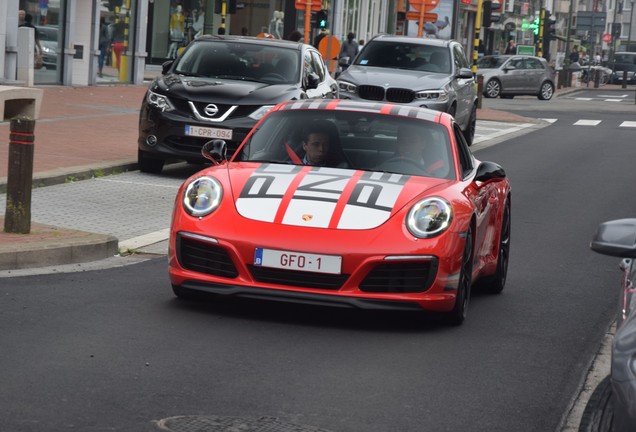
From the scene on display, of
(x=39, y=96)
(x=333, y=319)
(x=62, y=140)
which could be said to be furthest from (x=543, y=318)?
(x=62, y=140)

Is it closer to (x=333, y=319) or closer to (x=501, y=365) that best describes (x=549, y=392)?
(x=501, y=365)

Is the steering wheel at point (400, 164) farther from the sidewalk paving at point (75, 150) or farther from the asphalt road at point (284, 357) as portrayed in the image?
the sidewalk paving at point (75, 150)

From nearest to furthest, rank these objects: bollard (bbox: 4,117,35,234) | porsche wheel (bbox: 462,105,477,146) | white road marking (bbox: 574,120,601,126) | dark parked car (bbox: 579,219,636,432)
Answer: dark parked car (bbox: 579,219,636,432) → bollard (bbox: 4,117,35,234) → porsche wheel (bbox: 462,105,477,146) → white road marking (bbox: 574,120,601,126)

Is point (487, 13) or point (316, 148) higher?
point (487, 13)

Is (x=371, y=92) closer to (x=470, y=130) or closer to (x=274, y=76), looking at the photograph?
(x=470, y=130)

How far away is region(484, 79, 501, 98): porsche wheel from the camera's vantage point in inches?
1900

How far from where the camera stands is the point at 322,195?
798 cm

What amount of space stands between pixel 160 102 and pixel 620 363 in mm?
12701

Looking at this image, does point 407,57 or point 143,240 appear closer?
point 143,240

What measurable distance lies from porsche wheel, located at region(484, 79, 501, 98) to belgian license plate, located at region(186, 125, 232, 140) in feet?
109

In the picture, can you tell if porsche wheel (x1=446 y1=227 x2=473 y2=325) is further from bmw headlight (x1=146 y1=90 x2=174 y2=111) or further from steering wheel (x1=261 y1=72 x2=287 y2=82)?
steering wheel (x1=261 y1=72 x2=287 y2=82)

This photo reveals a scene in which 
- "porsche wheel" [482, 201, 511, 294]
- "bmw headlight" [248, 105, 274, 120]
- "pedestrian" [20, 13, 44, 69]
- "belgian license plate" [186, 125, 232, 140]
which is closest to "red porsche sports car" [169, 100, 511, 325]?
"porsche wheel" [482, 201, 511, 294]

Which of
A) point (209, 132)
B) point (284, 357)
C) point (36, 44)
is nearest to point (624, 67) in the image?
point (36, 44)

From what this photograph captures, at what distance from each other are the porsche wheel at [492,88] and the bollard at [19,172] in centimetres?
3912
